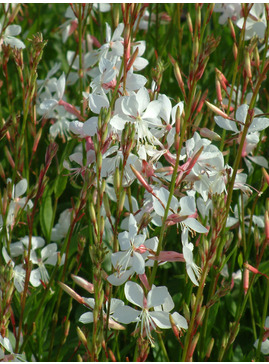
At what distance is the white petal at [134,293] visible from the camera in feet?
Answer: 3.62

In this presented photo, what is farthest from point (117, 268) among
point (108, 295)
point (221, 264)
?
point (221, 264)

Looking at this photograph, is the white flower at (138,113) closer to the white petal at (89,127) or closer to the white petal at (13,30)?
the white petal at (89,127)

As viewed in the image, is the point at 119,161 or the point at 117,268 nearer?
the point at 117,268

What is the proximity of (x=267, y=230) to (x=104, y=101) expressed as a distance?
1.54 feet

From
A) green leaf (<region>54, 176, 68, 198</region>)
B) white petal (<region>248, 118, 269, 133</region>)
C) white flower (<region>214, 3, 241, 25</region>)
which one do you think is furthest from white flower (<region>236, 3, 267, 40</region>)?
green leaf (<region>54, 176, 68, 198</region>)

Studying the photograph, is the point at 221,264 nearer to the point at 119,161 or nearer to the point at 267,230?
the point at 267,230

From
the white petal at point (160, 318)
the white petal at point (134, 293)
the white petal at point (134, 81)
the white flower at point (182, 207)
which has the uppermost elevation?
the white petal at point (134, 81)

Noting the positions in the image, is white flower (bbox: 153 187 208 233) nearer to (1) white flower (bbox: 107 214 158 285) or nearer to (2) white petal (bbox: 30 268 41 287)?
(1) white flower (bbox: 107 214 158 285)

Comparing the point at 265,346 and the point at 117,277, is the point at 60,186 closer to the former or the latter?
the point at 117,277

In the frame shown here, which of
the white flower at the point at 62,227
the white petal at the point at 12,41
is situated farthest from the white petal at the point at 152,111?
the white petal at the point at 12,41

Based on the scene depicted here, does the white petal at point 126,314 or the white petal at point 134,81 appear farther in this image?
the white petal at point 134,81

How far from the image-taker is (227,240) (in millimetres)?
1284

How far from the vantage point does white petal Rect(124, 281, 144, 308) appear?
3.62 feet

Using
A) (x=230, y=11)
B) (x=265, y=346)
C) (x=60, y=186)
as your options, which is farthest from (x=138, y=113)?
(x=230, y=11)
